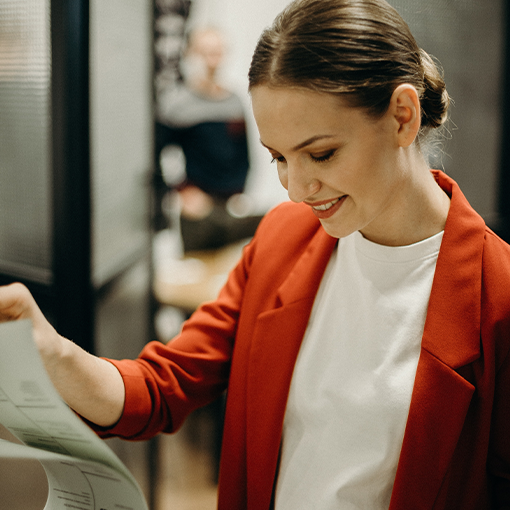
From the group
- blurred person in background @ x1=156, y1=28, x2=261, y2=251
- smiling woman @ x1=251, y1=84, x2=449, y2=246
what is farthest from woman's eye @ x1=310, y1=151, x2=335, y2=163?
blurred person in background @ x1=156, y1=28, x2=261, y2=251

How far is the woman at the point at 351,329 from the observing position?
72 cm

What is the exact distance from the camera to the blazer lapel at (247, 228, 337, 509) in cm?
88

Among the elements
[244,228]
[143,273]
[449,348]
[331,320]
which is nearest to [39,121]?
[331,320]

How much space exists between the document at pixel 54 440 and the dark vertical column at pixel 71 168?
2.14 feet

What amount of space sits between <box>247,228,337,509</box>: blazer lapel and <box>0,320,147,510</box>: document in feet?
1.21

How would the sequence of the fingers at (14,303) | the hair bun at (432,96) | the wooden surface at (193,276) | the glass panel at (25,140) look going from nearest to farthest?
1. the fingers at (14,303)
2. the hair bun at (432,96)
3. the glass panel at (25,140)
4. the wooden surface at (193,276)

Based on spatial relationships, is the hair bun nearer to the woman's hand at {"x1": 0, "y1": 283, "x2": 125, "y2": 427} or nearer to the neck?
the neck

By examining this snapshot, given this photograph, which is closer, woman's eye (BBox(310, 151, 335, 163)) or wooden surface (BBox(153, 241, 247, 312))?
woman's eye (BBox(310, 151, 335, 163))

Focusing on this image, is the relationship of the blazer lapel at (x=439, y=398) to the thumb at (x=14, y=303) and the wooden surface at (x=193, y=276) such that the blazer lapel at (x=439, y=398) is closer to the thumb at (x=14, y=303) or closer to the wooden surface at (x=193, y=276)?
the thumb at (x=14, y=303)

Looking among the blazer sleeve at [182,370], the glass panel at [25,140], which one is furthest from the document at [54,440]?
the glass panel at [25,140]

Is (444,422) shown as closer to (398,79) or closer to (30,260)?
(398,79)

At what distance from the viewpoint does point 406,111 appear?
2.48 feet

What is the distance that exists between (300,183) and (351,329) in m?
0.26

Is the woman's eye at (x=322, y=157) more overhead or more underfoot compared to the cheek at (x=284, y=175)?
more overhead
